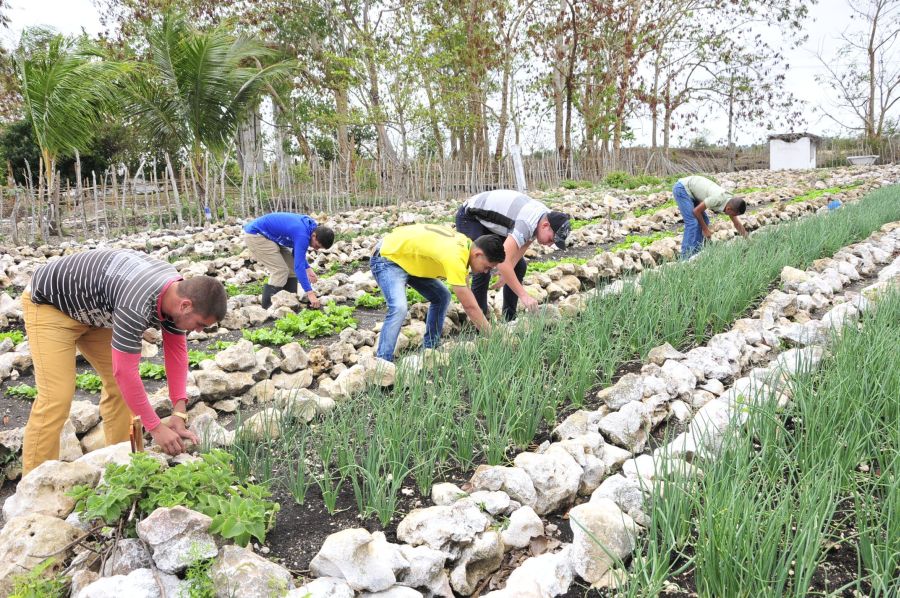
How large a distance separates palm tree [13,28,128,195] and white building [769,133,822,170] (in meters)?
26.9

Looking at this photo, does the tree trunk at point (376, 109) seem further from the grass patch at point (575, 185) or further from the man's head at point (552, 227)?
the man's head at point (552, 227)

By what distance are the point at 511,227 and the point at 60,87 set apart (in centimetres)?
847

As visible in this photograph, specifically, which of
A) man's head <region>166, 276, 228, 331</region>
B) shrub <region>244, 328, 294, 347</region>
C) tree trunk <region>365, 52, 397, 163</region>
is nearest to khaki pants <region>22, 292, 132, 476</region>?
man's head <region>166, 276, 228, 331</region>

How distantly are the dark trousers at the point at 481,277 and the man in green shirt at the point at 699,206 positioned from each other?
279 cm

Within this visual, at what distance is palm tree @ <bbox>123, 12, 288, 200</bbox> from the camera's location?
1126cm

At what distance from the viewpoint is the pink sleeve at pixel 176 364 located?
258 centimetres

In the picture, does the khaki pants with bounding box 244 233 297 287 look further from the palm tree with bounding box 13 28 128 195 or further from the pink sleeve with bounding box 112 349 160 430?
the palm tree with bounding box 13 28 128 195

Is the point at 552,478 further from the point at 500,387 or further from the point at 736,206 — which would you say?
the point at 736,206

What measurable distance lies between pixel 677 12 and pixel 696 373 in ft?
72.0

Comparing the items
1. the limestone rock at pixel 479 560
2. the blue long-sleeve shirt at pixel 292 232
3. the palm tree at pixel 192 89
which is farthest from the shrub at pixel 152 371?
A: the palm tree at pixel 192 89

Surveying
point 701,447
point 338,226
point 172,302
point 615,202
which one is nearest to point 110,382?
point 172,302

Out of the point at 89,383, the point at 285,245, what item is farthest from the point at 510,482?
the point at 285,245

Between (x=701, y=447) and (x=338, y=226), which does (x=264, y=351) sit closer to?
(x=701, y=447)

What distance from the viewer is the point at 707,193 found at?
7059 mm
